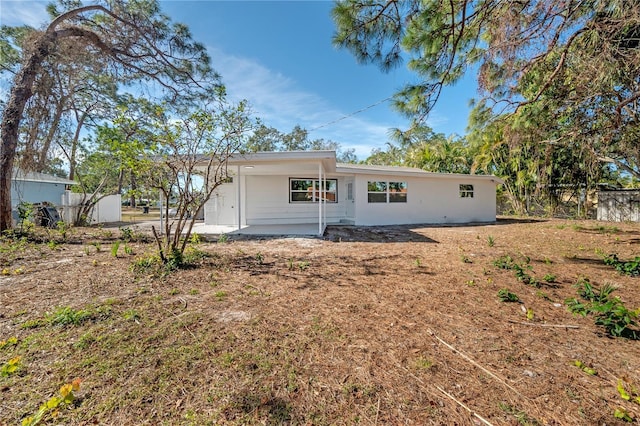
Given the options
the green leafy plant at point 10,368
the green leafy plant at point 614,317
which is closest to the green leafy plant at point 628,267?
the green leafy plant at point 614,317

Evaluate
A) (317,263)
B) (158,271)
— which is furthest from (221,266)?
(317,263)

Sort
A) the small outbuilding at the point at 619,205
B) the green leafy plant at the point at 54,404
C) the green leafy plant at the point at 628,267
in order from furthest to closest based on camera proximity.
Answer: the small outbuilding at the point at 619,205 < the green leafy plant at the point at 628,267 < the green leafy plant at the point at 54,404

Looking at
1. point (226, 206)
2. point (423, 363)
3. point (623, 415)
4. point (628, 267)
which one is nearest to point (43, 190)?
point (226, 206)

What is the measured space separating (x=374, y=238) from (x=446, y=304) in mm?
5490

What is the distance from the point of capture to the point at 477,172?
63.0ft

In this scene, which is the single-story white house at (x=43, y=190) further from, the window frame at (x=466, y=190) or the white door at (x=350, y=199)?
the window frame at (x=466, y=190)

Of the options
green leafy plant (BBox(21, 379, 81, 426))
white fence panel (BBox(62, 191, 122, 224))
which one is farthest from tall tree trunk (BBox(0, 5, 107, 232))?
green leafy plant (BBox(21, 379, 81, 426))

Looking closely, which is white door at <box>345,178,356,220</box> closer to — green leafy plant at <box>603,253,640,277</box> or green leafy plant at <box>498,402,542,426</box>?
green leafy plant at <box>603,253,640,277</box>

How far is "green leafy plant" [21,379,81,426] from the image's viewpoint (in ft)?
5.11

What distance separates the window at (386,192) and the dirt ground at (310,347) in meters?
8.06

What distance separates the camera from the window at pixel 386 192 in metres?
12.9

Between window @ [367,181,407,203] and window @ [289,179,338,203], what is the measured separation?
1968mm

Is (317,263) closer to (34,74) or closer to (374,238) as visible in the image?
(374,238)

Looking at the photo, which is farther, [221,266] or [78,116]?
[78,116]
